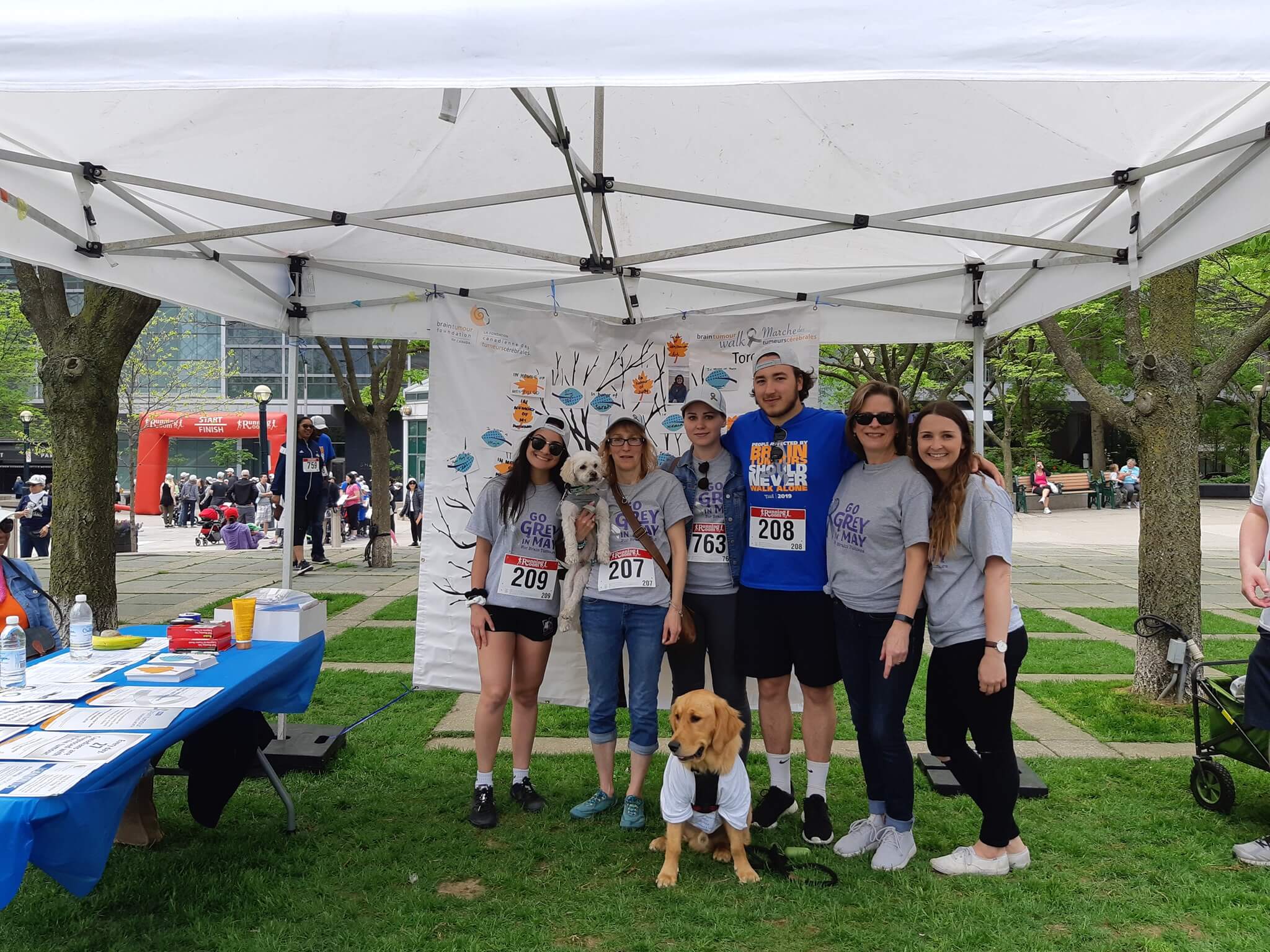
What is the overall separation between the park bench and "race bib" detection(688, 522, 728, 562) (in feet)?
80.2

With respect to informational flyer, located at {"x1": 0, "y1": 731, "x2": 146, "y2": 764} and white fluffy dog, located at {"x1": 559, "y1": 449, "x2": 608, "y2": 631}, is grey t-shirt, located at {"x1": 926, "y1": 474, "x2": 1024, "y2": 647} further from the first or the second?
informational flyer, located at {"x1": 0, "y1": 731, "x2": 146, "y2": 764}

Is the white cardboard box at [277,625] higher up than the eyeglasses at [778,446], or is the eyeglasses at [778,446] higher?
the eyeglasses at [778,446]

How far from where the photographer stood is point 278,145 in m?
3.65

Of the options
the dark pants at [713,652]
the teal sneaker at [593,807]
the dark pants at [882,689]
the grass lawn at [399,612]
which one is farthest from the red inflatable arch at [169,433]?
the dark pants at [882,689]

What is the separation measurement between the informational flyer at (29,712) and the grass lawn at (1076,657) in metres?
6.26

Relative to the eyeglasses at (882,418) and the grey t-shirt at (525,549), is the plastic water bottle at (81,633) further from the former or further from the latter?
the eyeglasses at (882,418)

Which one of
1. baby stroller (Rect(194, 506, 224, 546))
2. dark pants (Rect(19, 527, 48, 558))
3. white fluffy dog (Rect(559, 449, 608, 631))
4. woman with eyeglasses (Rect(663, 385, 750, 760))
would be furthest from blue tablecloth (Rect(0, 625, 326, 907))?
baby stroller (Rect(194, 506, 224, 546))

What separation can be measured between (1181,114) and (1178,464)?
9.72 ft

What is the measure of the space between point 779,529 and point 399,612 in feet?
21.4

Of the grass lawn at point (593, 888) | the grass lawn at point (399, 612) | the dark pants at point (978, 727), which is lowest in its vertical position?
the grass lawn at point (593, 888)

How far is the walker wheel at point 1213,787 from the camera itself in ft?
13.0

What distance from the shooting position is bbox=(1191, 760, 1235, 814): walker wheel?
395cm

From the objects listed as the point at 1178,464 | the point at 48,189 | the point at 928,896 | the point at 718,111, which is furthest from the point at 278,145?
the point at 1178,464

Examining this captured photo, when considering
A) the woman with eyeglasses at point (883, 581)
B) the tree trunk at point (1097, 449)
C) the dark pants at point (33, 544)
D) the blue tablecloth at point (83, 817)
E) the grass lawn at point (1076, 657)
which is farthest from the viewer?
the tree trunk at point (1097, 449)
